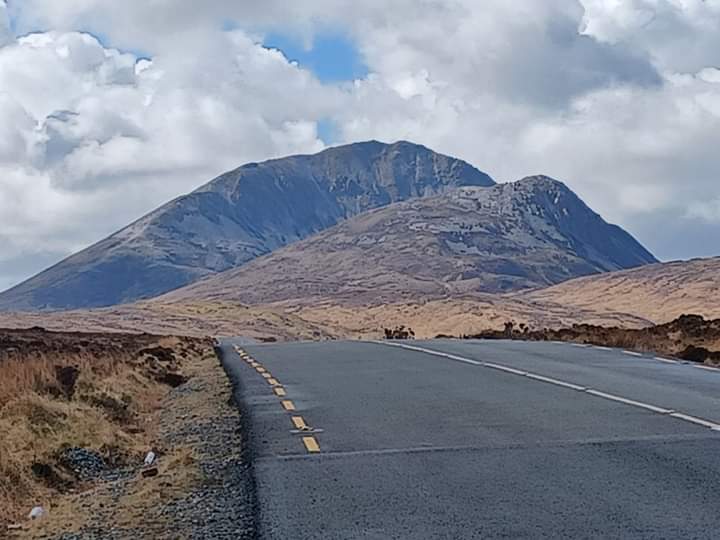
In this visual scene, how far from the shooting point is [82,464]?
12.8m

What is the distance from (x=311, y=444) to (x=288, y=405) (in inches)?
145

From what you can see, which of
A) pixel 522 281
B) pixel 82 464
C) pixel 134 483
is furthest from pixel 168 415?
pixel 522 281

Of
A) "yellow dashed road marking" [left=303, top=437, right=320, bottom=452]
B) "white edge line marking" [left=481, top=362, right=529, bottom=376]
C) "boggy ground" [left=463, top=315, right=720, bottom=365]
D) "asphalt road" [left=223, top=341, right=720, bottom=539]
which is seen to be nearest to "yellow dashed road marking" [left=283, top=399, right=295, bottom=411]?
"asphalt road" [left=223, top=341, right=720, bottom=539]

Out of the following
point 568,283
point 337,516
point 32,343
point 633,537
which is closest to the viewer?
point 633,537

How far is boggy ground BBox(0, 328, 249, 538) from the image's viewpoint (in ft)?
30.3

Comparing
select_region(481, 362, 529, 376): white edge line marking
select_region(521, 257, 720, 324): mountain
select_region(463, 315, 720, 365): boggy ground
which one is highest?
select_region(521, 257, 720, 324): mountain

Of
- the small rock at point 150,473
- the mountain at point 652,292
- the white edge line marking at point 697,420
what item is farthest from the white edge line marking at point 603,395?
the mountain at point 652,292

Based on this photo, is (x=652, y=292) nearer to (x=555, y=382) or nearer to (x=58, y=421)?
(x=555, y=382)

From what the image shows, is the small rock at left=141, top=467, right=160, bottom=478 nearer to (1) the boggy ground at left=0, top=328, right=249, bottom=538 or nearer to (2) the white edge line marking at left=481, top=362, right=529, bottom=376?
(1) the boggy ground at left=0, top=328, right=249, bottom=538

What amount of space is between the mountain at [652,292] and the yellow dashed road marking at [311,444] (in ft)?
282

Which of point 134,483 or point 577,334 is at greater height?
point 577,334

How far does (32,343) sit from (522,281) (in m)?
146

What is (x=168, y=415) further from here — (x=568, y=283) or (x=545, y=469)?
(x=568, y=283)

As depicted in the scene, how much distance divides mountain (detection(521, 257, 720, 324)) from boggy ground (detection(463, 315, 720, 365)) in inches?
2464
